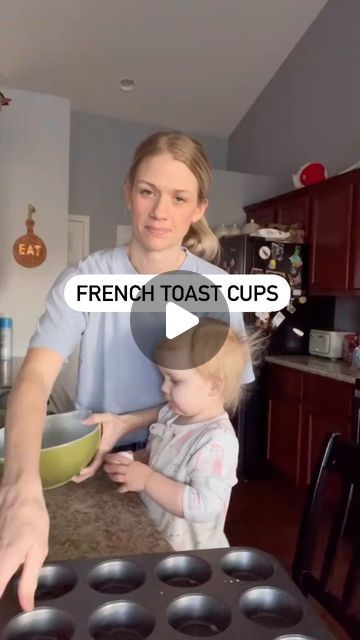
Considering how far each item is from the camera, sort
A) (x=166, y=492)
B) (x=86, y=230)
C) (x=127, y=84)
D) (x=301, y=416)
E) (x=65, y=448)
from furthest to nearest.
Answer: (x=86, y=230)
(x=127, y=84)
(x=301, y=416)
(x=166, y=492)
(x=65, y=448)

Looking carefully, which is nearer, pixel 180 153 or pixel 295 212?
pixel 180 153

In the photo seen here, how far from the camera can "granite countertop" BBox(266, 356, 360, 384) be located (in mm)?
2716

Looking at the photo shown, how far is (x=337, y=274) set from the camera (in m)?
3.14

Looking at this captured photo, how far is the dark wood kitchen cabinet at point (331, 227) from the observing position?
299cm

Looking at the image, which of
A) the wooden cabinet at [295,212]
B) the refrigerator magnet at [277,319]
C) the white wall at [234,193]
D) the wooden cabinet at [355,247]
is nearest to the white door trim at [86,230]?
the white wall at [234,193]

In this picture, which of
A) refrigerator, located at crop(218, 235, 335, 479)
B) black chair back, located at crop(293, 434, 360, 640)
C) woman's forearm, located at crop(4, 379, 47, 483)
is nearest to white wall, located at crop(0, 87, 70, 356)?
refrigerator, located at crop(218, 235, 335, 479)

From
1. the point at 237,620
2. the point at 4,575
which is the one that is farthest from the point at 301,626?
the point at 4,575

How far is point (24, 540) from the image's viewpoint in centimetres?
47

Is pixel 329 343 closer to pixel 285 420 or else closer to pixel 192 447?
pixel 285 420

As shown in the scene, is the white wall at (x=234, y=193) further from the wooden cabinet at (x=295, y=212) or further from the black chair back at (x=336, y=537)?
the black chair back at (x=336, y=537)

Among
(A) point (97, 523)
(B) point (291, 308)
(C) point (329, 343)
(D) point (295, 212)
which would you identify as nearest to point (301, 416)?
(C) point (329, 343)

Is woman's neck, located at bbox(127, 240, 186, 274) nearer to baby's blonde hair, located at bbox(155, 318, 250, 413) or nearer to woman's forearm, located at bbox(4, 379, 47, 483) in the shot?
baby's blonde hair, located at bbox(155, 318, 250, 413)

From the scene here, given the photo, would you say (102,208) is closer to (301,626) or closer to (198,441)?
(198,441)

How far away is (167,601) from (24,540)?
0.15 meters
